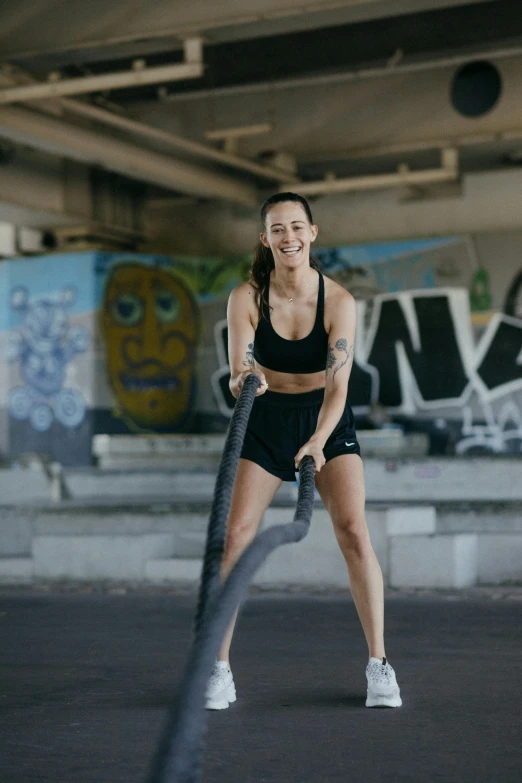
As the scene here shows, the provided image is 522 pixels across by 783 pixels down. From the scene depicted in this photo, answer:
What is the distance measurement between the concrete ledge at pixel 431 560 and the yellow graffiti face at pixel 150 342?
10.7 meters

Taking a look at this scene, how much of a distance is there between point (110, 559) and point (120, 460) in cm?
714

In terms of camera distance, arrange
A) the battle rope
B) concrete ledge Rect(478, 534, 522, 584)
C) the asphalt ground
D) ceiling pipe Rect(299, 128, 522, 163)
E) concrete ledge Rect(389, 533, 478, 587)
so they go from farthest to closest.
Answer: ceiling pipe Rect(299, 128, 522, 163) < concrete ledge Rect(478, 534, 522, 584) < concrete ledge Rect(389, 533, 478, 587) < the asphalt ground < the battle rope

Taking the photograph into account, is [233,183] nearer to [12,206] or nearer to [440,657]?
[12,206]

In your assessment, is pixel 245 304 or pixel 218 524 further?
pixel 245 304

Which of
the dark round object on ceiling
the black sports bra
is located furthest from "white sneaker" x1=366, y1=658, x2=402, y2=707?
the dark round object on ceiling

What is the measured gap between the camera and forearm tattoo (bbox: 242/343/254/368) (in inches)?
166

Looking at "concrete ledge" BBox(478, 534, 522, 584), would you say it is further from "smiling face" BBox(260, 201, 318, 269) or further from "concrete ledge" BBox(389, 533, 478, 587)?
"smiling face" BBox(260, 201, 318, 269)

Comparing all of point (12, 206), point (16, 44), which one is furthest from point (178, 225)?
point (16, 44)

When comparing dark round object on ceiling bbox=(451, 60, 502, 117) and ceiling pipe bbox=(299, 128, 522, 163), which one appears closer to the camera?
dark round object on ceiling bbox=(451, 60, 502, 117)

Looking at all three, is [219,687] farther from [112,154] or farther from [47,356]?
[47,356]

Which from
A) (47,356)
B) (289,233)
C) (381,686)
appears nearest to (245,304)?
(289,233)

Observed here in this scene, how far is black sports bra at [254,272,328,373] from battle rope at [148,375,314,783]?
0.64m

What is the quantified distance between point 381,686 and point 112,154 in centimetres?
1161

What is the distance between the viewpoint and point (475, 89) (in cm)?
1388
